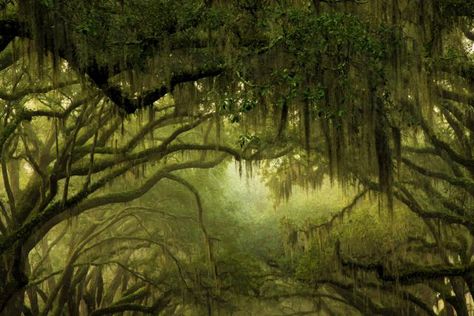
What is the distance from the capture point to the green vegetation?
26.1 feet

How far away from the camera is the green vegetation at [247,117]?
7941 mm

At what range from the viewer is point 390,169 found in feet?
31.9

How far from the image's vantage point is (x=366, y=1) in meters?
8.92

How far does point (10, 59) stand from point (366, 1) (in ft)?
17.4

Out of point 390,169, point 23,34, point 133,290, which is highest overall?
point 23,34

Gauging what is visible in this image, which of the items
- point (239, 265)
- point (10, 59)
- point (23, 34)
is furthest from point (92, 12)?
point (239, 265)

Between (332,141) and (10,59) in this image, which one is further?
(10,59)

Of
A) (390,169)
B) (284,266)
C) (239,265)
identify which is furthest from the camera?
(284,266)

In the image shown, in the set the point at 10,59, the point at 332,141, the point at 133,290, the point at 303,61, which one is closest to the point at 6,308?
the point at 10,59

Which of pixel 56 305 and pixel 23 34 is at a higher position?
pixel 23 34

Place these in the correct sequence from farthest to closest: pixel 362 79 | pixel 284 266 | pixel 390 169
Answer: pixel 284 266 → pixel 390 169 → pixel 362 79

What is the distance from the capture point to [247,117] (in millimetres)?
9703

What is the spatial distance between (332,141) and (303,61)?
1635 mm

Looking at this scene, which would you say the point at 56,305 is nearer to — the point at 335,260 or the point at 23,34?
the point at 335,260
